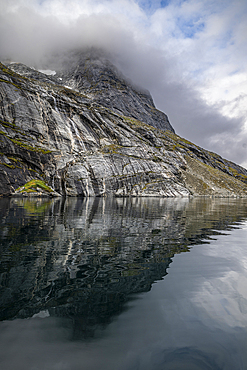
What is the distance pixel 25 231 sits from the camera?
15.5 meters

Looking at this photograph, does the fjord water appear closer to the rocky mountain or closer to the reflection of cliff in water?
the reflection of cliff in water

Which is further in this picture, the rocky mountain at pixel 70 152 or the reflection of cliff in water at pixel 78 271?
the rocky mountain at pixel 70 152

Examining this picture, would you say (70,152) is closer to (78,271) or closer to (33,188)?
(33,188)

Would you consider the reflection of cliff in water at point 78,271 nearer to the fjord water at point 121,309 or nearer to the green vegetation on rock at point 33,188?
the fjord water at point 121,309

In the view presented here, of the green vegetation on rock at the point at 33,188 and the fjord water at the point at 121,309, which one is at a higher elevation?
the green vegetation on rock at the point at 33,188

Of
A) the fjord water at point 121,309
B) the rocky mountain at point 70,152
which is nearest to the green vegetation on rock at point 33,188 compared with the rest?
the rocky mountain at point 70,152

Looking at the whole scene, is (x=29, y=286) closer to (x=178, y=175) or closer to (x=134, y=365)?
(x=134, y=365)

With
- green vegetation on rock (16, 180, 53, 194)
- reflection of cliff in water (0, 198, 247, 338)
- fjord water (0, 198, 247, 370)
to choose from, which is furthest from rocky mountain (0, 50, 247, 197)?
fjord water (0, 198, 247, 370)

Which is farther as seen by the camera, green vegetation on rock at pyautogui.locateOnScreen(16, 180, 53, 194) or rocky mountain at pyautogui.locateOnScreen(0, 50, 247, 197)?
rocky mountain at pyautogui.locateOnScreen(0, 50, 247, 197)

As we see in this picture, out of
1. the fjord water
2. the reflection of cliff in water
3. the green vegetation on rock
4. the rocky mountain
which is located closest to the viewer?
the fjord water

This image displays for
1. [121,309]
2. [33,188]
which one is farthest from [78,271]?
[33,188]

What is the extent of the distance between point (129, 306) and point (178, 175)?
5700 inches

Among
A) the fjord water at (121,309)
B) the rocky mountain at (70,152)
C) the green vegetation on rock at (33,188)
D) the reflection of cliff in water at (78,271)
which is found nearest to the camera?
the fjord water at (121,309)

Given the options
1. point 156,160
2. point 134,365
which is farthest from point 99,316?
point 156,160
